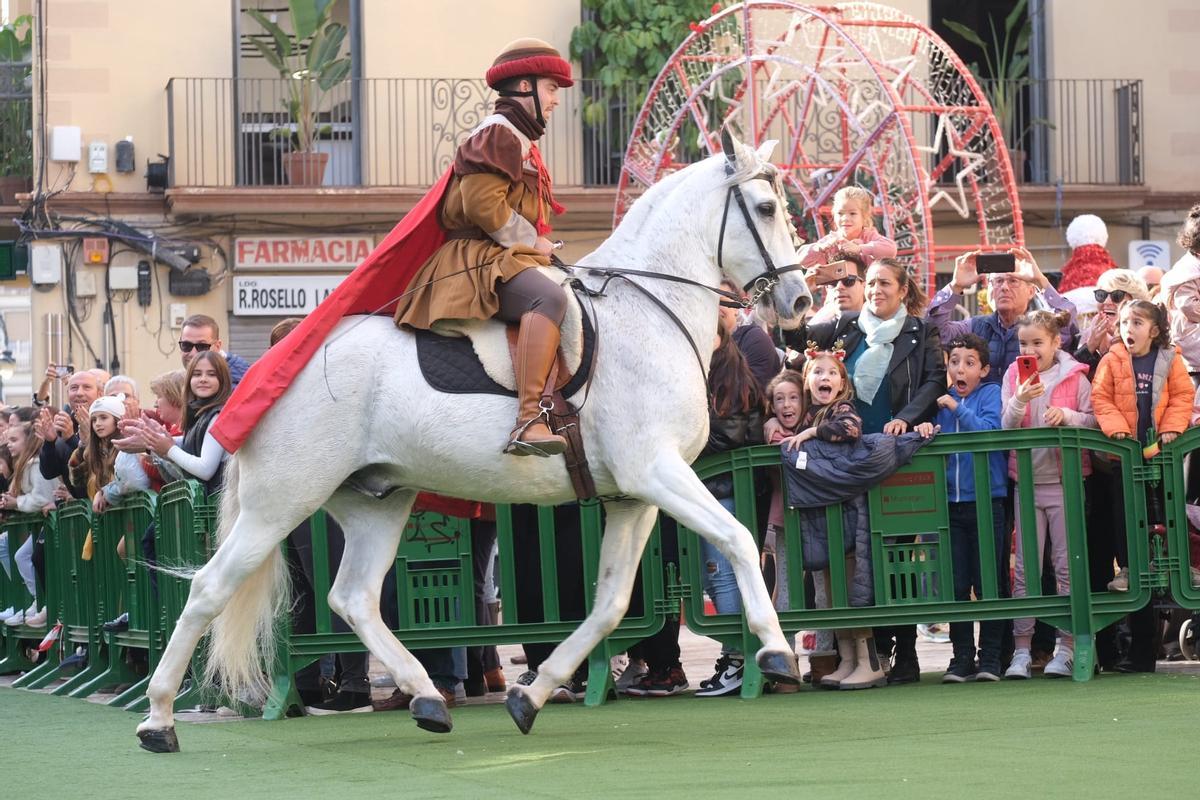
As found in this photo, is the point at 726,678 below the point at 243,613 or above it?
below

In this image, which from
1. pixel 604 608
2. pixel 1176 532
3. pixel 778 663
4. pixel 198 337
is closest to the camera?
pixel 778 663

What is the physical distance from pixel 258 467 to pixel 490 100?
16408mm

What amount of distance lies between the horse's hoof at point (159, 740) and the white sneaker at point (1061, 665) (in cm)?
416

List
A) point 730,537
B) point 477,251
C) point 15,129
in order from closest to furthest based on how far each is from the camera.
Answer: point 730,537 < point 477,251 < point 15,129

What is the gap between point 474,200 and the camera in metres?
7.65

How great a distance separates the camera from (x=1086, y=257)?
13.5 meters

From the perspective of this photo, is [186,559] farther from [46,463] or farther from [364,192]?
[364,192]

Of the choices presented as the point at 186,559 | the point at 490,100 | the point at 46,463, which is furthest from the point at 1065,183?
the point at 186,559

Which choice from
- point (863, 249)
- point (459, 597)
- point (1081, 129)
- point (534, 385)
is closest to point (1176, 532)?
point (863, 249)

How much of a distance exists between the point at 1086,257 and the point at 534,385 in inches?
282

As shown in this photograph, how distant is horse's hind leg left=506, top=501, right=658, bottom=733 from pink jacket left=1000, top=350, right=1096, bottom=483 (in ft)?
7.66

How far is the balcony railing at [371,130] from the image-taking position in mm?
23344

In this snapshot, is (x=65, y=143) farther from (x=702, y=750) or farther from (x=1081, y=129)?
(x=702, y=750)

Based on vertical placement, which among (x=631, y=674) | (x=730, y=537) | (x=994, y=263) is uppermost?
(x=994, y=263)
